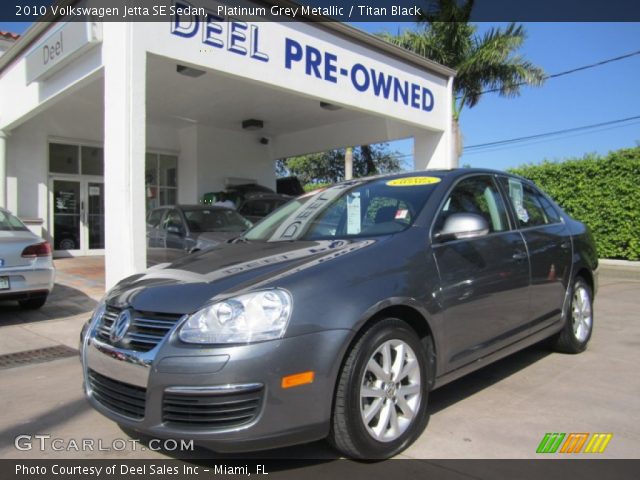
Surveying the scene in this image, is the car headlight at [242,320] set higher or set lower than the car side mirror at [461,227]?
lower

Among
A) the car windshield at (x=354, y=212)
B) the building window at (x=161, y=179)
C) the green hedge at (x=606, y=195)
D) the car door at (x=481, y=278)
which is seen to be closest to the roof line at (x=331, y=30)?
the green hedge at (x=606, y=195)

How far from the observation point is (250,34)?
307 inches

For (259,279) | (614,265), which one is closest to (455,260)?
(259,279)

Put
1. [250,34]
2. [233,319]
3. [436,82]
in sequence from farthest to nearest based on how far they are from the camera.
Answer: [436,82], [250,34], [233,319]

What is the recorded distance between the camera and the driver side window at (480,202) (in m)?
3.66

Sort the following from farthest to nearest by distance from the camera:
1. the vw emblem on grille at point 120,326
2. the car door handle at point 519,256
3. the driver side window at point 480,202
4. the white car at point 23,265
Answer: the white car at point 23,265, the car door handle at point 519,256, the driver side window at point 480,202, the vw emblem on grille at point 120,326

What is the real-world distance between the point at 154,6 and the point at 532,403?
6.13m

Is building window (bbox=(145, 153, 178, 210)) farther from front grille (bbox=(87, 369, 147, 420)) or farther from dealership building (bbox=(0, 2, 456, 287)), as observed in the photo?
front grille (bbox=(87, 369, 147, 420))

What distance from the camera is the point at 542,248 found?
4234 mm

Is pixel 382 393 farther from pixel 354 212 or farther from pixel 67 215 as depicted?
pixel 67 215

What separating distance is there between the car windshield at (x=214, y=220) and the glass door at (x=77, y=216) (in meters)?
5.64

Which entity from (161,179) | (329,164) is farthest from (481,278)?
(329,164)

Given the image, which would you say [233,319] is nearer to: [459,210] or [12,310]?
[459,210]

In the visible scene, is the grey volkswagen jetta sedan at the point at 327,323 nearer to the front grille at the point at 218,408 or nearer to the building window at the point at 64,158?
the front grille at the point at 218,408
